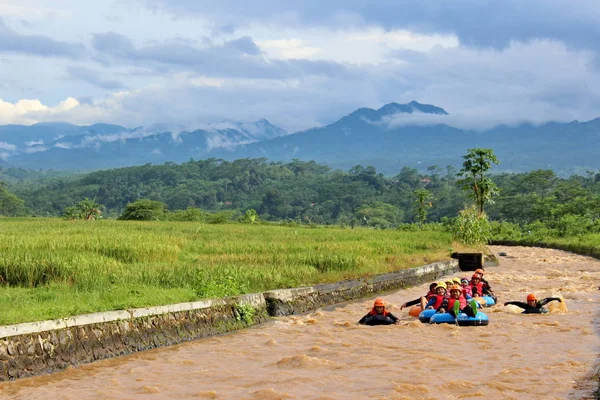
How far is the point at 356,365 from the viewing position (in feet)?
32.7

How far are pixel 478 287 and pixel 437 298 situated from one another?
9.74 ft

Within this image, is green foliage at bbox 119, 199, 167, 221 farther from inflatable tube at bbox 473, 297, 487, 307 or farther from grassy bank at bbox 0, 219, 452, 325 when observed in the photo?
inflatable tube at bbox 473, 297, 487, 307

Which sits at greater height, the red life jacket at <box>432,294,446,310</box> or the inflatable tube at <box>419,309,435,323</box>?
the red life jacket at <box>432,294,446,310</box>

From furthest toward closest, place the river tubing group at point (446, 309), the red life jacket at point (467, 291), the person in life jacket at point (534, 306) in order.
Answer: the red life jacket at point (467, 291), the person in life jacket at point (534, 306), the river tubing group at point (446, 309)

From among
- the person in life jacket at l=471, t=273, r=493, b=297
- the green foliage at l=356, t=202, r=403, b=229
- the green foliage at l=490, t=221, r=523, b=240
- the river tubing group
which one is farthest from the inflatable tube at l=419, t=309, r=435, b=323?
the green foliage at l=356, t=202, r=403, b=229

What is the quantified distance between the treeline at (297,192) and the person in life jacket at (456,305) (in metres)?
59.3

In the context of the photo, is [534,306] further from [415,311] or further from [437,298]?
[415,311]

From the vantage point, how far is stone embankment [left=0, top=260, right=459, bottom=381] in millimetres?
9195

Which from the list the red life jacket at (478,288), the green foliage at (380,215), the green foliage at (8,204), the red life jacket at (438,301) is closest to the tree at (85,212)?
the green foliage at (8,204)

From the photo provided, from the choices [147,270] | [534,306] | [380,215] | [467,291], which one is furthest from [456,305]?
[380,215]

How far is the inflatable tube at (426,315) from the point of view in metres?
13.8

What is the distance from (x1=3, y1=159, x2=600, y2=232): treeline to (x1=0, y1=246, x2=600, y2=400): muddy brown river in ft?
198

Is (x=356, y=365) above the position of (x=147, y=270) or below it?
below

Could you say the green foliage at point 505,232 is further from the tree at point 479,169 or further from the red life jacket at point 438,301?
the red life jacket at point 438,301
